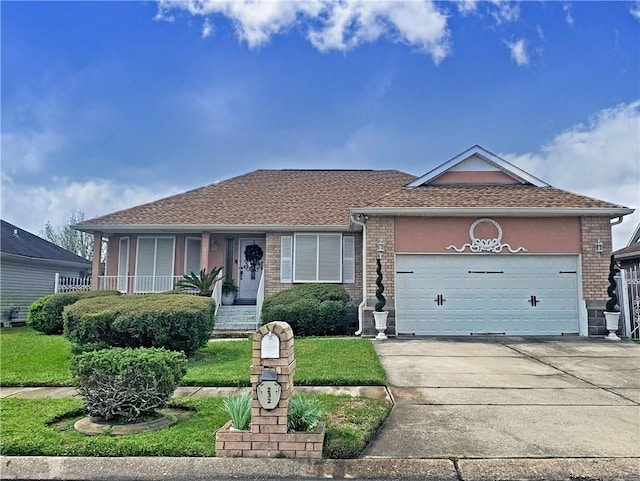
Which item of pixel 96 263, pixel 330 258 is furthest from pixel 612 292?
pixel 96 263

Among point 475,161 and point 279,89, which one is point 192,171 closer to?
point 279,89

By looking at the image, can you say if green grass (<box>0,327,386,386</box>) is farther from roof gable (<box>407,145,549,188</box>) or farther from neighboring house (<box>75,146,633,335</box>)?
roof gable (<box>407,145,549,188</box>)

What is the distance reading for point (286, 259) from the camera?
14531mm

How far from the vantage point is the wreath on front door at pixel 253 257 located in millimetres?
15688

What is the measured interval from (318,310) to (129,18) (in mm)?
8699

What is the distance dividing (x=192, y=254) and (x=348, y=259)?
18.3 feet

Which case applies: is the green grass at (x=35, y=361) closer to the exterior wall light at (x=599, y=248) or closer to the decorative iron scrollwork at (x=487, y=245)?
the decorative iron scrollwork at (x=487, y=245)

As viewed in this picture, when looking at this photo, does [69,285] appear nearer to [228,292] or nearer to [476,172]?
[228,292]

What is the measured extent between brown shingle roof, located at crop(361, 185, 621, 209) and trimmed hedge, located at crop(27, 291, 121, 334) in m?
8.77

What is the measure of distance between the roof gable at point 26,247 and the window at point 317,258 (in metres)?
10.7

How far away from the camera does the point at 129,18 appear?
10.4 m

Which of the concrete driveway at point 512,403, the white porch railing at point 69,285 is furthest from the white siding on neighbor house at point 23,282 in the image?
the concrete driveway at point 512,403

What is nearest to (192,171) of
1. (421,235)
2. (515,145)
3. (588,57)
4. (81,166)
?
(81,166)

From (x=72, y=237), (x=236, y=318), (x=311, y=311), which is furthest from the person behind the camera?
(x=72, y=237)
